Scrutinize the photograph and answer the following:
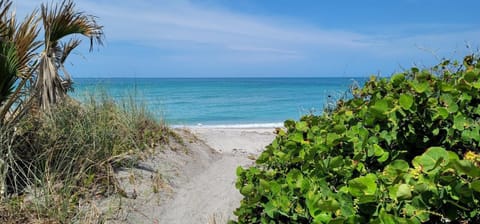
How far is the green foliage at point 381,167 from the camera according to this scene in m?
1.22

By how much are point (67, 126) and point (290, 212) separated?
4894mm

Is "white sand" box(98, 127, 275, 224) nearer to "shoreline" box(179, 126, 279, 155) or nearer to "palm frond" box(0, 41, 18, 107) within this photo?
"shoreline" box(179, 126, 279, 155)

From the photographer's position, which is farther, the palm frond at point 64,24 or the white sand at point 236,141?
the white sand at point 236,141

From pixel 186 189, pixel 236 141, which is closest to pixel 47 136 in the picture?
pixel 186 189

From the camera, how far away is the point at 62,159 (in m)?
5.02

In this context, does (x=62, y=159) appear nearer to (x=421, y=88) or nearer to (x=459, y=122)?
(x=421, y=88)

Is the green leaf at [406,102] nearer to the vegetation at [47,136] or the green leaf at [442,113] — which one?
the green leaf at [442,113]

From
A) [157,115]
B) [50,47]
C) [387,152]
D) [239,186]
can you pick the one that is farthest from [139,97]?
[387,152]

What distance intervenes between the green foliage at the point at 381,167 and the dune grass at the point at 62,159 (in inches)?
121

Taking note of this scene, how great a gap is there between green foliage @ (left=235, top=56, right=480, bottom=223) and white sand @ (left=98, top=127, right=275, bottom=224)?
1.72 meters

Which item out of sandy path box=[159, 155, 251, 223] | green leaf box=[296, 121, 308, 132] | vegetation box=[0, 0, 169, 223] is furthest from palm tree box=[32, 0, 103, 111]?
green leaf box=[296, 121, 308, 132]

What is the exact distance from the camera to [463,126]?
5.82 ft

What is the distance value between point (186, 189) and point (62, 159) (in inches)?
72.6

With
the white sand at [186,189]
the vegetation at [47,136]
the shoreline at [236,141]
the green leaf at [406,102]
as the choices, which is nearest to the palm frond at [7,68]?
the vegetation at [47,136]
